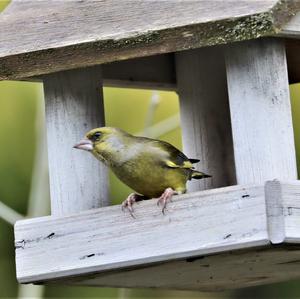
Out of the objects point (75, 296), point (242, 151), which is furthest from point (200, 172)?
point (75, 296)

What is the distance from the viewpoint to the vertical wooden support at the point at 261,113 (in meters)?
5.37

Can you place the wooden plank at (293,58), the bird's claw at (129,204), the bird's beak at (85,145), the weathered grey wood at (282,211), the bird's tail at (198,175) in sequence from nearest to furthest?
the weathered grey wood at (282,211) < the bird's claw at (129,204) < the bird's beak at (85,145) < the wooden plank at (293,58) < the bird's tail at (198,175)

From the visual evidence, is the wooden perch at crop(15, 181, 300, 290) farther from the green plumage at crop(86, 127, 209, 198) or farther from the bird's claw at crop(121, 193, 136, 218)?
the green plumage at crop(86, 127, 209, 198)

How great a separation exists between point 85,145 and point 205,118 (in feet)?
2.83

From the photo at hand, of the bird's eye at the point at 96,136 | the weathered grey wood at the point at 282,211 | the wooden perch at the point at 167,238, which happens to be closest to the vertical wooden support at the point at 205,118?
the wooden perch at the point at 167,238

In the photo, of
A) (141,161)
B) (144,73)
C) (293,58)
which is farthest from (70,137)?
(293,58)

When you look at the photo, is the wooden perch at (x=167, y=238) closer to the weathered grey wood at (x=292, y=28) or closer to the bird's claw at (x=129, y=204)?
the bird's claw at (x=129, y=204)

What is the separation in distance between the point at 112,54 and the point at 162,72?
119 centimetres

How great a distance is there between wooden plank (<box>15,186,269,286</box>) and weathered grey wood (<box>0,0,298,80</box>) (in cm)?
59

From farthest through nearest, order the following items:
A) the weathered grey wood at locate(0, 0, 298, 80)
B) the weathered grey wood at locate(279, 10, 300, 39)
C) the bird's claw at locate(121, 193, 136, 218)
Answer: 1. the bird's claw at locate(121, 193, 136, 218)
2. the weathered grey wood at locate(279, 10, 300, 39)
3. the weathered grey wood at locate(0, 0, 298, 80)

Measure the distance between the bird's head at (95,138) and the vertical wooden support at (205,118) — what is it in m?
0.65

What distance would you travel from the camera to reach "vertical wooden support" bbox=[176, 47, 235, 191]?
6309 millimetres

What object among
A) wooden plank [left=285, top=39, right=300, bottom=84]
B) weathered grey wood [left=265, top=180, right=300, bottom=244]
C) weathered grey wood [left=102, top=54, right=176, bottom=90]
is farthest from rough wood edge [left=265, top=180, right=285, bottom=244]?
weathered grey wood [left=102, top=54, right=176, bottom=90]

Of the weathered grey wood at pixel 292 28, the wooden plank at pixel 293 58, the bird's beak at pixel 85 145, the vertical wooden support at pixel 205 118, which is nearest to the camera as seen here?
the weathered grey wood at pixel 292 28
